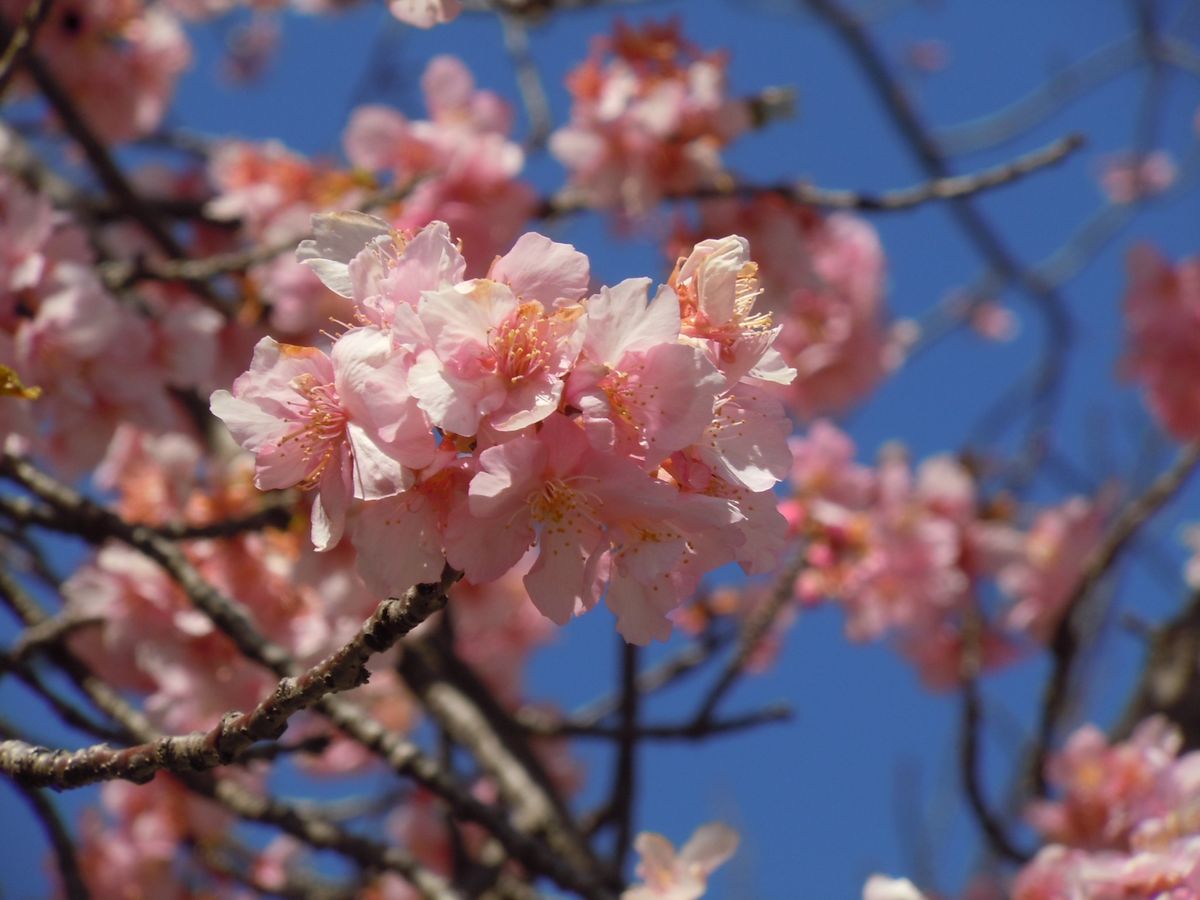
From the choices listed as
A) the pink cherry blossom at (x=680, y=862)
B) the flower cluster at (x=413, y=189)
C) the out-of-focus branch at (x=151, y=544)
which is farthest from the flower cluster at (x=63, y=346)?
the pink cherry blossom at (x=680, y=862)

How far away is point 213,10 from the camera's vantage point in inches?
187

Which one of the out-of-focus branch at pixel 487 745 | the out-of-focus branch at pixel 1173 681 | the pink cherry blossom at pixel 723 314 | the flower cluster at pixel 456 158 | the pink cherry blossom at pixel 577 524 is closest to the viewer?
the pink cherry blossom at pixel 577 524

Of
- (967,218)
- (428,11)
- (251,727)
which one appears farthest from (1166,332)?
(251,727)

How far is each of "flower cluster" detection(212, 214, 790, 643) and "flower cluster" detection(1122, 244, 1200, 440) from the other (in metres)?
2.98

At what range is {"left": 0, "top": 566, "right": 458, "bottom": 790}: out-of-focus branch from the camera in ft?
3.28

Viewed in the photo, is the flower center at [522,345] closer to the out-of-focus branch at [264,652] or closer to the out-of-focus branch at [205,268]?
the out-of-focus branch at [264,652]

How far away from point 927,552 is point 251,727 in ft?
9.18

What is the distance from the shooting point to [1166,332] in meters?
3.66

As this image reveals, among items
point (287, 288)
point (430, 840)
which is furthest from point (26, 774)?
point (430, 840)

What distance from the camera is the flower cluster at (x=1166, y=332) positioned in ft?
11.9

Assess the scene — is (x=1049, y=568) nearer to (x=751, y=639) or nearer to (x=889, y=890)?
(x=751, y=639)

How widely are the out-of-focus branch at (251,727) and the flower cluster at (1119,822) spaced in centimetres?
110

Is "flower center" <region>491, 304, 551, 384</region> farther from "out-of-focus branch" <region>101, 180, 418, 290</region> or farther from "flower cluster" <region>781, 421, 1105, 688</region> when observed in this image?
"flower cluster" <region>781, 421, 1105, 688</region>

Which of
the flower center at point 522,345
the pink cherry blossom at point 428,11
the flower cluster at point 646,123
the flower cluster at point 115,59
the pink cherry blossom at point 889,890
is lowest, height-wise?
the pink cherry blossom at point 889,890
